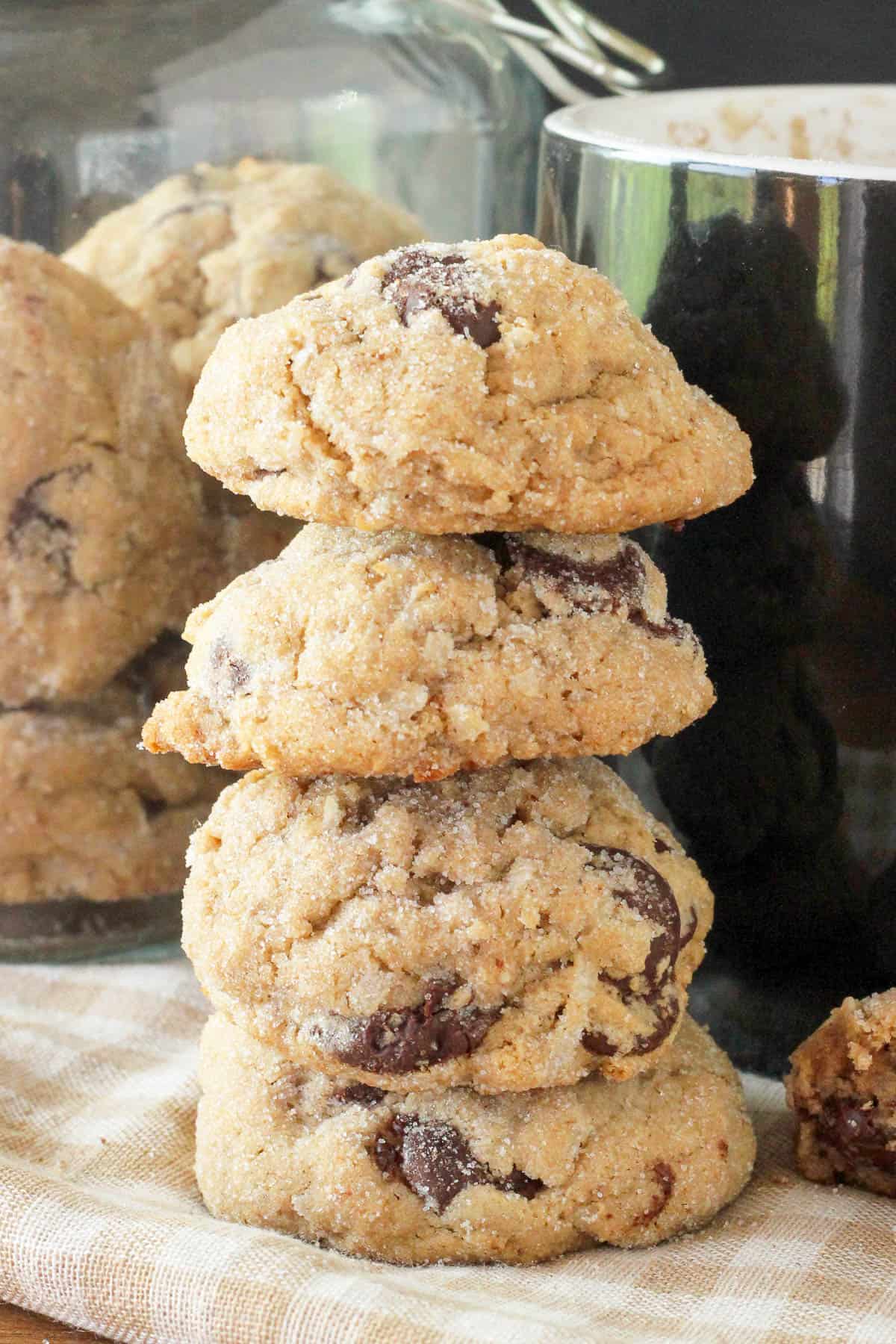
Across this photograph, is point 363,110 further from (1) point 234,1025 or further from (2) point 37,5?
(1) point 234,1025

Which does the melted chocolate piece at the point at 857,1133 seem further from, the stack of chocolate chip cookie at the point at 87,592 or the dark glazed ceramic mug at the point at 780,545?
the stack of chocolate chip cookie at the point at 87,592

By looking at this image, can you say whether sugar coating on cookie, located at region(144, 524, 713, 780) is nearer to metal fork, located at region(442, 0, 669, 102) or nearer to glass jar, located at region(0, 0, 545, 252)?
glass jar, located at region(0, 0, 545, 252)

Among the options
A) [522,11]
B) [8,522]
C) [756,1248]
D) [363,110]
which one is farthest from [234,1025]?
[522,11]

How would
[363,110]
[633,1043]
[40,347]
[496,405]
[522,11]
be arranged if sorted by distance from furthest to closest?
[522,11] < [363,110] < [40,347] < [633,1043] < [496,405]

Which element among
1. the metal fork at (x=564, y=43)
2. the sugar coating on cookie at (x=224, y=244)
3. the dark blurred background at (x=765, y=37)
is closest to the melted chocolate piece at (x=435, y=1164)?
the sugar coating on cookie at (x=224, y=244)

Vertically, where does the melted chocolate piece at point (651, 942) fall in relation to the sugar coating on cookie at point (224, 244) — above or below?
below

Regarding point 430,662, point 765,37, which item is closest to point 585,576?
point 430,662

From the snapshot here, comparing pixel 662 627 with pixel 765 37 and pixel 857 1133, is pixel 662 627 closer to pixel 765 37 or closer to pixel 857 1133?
pixel 857 1133
